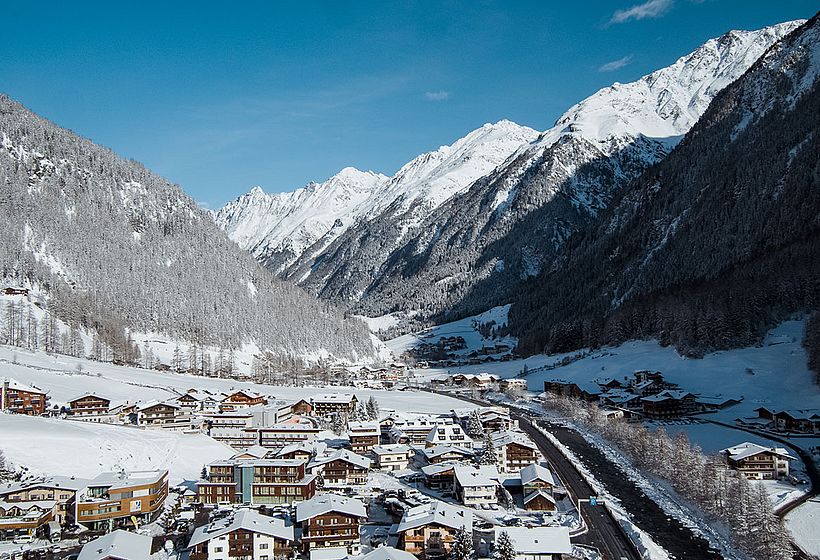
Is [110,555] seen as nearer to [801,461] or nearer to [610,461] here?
[610,461]

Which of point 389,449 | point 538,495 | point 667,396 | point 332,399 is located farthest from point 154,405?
point 667,396

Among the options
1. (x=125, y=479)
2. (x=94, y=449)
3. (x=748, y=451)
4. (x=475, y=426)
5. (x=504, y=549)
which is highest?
(x=94, y=449)

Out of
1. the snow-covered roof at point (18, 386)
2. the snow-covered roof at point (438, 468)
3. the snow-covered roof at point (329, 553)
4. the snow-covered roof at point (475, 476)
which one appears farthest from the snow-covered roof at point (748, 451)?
the snow-covered roof at point (18, 386)

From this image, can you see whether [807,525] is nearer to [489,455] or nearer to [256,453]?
[489,455]

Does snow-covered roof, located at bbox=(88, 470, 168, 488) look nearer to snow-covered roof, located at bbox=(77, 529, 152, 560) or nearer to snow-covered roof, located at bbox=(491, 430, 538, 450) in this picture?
snow-covered roof, located at bbox=(77, 529, 152, 560)

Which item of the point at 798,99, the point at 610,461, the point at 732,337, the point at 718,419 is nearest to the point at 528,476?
the point at 610,461
